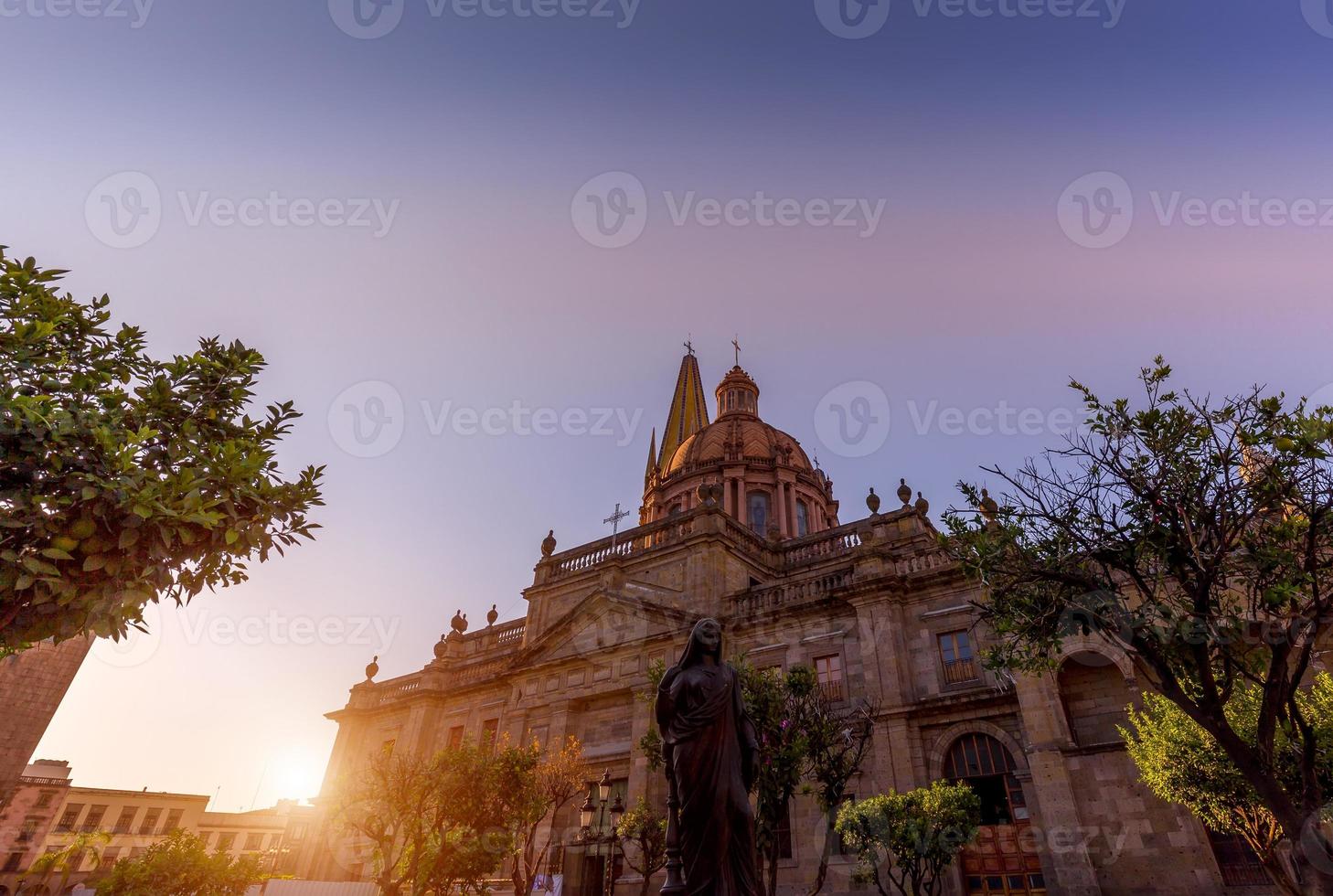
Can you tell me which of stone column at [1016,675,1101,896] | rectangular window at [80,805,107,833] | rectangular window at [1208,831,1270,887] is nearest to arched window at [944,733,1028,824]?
stone column at [1016,675,1101,896]

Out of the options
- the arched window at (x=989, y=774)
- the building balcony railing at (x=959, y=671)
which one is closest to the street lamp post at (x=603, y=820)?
the arched window at (x=989, y=774)

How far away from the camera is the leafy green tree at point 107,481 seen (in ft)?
22.0

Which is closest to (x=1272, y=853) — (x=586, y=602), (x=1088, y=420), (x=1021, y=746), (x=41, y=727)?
(x=1021, y=746)

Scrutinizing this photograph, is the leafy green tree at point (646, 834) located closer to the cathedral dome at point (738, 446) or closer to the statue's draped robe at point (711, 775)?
the statue's draped robe at point (711, 775)

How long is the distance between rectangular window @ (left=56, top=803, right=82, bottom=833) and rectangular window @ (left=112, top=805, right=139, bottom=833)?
2.57 m

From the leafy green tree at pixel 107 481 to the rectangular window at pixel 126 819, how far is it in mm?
60716

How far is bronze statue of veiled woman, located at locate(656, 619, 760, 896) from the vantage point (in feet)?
20.2

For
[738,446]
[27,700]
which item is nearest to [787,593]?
[738,446]

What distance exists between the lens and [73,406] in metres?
7.19

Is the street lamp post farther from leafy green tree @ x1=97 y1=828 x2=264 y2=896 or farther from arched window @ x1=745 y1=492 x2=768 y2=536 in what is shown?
arched window @ x1=745 y1=492 x2=768 y2=536

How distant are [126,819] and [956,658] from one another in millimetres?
61935

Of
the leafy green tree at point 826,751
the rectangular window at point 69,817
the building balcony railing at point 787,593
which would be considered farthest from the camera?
the rectangular window at point 69,817

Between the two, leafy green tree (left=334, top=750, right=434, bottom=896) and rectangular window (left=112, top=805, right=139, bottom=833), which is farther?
rectangular window (left=112, top=805, right=139, bottom=833)

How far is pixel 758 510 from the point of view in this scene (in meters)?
39.8
